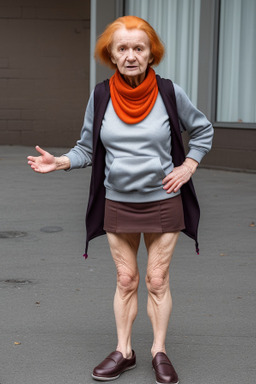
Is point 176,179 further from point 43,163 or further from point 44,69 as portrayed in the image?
point 44,69

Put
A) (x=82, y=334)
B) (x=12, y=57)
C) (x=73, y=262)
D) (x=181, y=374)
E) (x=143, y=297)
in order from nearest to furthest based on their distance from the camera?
1. (x=181, y=374)
2. (x=82, y=334)
3. (x=143, y=297)
4. (x=73, y=262)
5. (x=12, y=57)

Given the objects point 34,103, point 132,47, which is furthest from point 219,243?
point 34,103

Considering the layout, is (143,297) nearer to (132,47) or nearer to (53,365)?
(53,365)

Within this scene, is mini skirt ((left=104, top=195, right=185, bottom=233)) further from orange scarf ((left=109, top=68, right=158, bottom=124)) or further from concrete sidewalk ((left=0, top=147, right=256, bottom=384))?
concrete sidewalk ((left=0, top=147, right=256, bottom=384))

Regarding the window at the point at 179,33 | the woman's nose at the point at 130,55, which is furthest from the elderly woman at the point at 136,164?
the window at the point at 179,33

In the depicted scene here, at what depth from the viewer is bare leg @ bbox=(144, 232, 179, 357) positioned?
387 centimetres

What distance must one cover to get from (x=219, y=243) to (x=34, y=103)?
10798 millimetres

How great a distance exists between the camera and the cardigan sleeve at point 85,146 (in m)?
3.85

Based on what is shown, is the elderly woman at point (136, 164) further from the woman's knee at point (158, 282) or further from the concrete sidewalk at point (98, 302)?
the concrete sidewalk at point (98, 302)

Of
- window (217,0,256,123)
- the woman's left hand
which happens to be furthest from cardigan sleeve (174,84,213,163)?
window (217,0,256,123)

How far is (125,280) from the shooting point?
3900 mm

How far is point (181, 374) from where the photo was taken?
4.01m

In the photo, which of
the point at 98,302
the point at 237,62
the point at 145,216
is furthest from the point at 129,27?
the point at 237,62

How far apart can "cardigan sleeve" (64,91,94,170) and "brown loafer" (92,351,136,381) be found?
103cm
